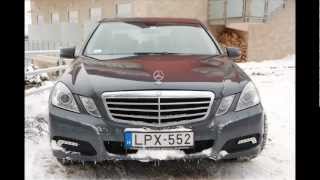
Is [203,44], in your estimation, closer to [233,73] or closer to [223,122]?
[233,73]

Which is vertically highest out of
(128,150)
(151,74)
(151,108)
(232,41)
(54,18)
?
Result: (54,18)

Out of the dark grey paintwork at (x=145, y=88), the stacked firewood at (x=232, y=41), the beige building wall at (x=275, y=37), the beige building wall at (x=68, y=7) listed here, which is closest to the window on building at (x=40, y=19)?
the beige building wall at (x=68, y=7)

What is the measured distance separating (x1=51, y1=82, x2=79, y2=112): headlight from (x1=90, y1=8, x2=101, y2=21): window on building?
0.46 meters

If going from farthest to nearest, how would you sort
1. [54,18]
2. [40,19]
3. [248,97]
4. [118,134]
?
[54,18]
[40,19]
[248,97]
[118,134]

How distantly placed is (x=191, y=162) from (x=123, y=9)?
28.9 inches

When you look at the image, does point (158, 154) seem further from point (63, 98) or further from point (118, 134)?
point (63, 98)

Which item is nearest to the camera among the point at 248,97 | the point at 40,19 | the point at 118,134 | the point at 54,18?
the point at 118,134

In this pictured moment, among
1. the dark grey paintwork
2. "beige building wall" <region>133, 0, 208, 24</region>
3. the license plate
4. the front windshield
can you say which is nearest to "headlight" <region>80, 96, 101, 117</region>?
the dark grey paintwork

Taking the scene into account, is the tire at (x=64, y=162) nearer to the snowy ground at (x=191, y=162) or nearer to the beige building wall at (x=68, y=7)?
the snowy ground at (x=191, y=162)

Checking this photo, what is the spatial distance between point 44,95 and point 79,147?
257 millimetres

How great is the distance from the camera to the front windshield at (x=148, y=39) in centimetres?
186

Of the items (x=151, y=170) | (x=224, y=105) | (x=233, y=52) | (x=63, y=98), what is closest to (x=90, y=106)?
(x=63, y=98)

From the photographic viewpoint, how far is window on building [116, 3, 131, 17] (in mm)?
1875

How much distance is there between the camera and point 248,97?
5.32 ft
